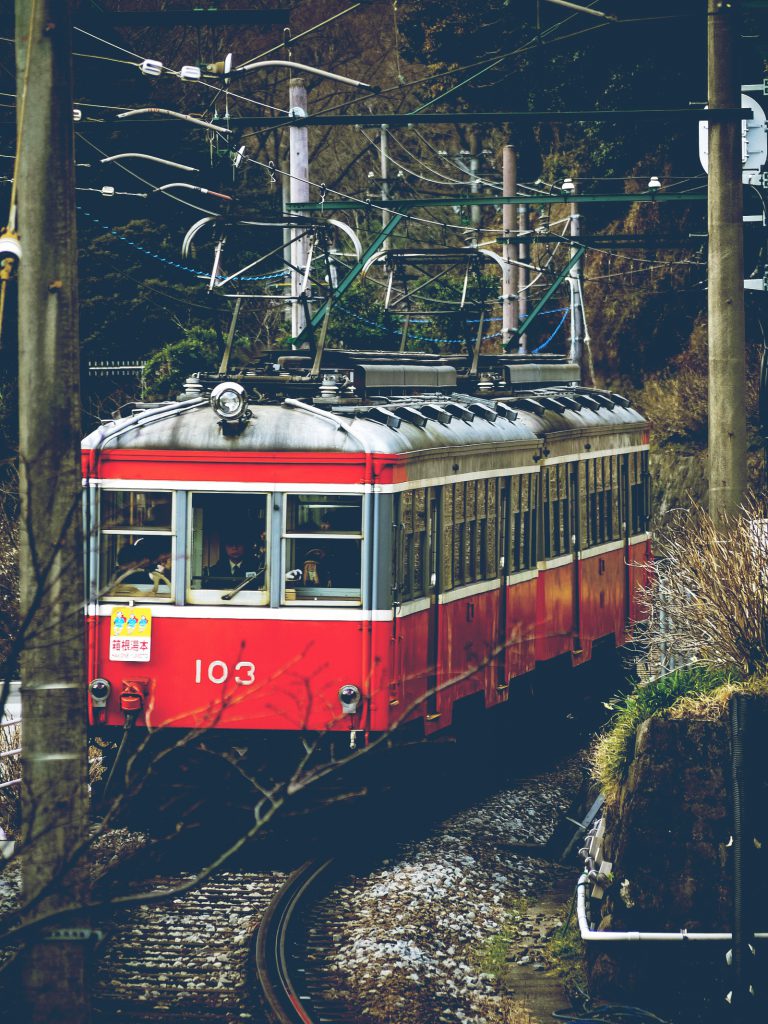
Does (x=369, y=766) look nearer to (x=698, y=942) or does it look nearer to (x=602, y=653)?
(x=698, y=942)

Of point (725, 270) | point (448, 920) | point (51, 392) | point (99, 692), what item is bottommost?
point (448, 920)

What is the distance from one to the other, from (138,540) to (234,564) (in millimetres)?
718

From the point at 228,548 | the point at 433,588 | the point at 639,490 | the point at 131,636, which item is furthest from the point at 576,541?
the point at 131,636

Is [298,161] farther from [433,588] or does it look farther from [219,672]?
[219,672]

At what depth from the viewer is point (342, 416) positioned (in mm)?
11875

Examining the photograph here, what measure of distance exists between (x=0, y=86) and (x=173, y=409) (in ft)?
51.8

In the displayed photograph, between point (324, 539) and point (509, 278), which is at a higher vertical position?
point (509, 278)

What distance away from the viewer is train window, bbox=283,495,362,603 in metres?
11.6

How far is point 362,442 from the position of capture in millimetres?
11508

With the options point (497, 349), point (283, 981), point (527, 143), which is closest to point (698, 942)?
point (283, 981)

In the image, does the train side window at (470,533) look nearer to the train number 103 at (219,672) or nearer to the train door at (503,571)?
the train door at (503,571)

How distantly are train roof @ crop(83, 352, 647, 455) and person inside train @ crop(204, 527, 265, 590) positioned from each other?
0.61 metres

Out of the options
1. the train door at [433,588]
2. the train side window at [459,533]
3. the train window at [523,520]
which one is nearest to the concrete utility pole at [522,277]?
the train window at [523,520]

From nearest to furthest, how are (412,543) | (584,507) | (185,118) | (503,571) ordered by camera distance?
(412,543) < (185,118) < (503,571) < (584,507)
